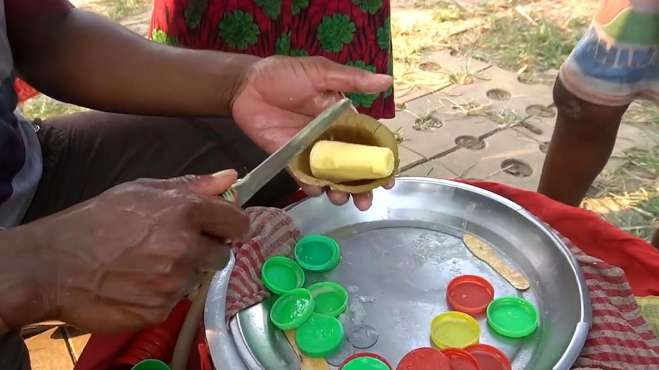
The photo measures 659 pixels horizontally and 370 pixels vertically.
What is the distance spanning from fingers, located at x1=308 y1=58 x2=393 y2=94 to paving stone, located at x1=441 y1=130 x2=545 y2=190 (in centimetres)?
98

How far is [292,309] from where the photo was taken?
3.05ft

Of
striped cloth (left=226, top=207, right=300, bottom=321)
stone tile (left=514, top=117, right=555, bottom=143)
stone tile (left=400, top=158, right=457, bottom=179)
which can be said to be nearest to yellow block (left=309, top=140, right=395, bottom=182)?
striped cloth (left=226, top=207, right=300, bottom=321)

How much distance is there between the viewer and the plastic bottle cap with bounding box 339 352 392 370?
0.85m

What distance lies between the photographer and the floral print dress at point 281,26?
4.45 ft

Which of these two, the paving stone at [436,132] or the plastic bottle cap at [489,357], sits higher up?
the plastic bottle cap at [489,357]

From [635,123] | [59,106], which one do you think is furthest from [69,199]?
[635,123]

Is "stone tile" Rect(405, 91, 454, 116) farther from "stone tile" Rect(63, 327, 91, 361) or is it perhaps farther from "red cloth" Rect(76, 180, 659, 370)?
"stone tile" Rect(63, 327, 91, 361)

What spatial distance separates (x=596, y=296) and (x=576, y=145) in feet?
1.77

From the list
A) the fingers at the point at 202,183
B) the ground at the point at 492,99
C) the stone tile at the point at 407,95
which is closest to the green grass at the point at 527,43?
the ground at the point at 492,99

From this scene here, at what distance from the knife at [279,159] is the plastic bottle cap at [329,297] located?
18 centimetres

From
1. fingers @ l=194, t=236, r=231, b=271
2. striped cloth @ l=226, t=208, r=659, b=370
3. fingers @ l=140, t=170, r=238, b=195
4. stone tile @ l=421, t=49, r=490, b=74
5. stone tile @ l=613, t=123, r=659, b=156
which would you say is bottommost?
stone tile @ l=613, t=123, r=659, b=156

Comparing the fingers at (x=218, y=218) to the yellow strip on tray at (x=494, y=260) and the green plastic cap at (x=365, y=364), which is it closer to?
the green plastic cap at (x=365, y=364)

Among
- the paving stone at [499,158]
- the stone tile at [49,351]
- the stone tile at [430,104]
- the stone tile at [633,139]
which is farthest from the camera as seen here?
the stone tile at [430,104]

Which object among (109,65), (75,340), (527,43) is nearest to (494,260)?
(109,65)
